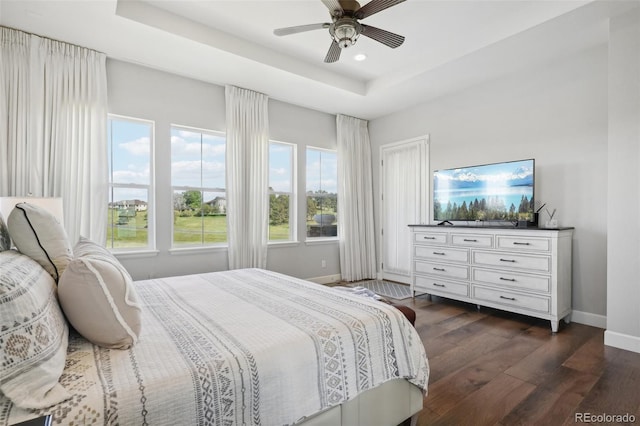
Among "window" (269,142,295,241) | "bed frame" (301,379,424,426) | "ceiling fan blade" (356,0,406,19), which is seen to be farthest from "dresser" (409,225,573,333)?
"ceiling fan blade" (356,0,406,19)

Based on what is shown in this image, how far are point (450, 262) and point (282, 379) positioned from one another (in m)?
3.26

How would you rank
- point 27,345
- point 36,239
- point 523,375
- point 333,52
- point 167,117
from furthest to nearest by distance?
point 167,117 → point 333,52 → point 523,375 → point 36,239 → point 27,345

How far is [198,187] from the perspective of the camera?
416 cm

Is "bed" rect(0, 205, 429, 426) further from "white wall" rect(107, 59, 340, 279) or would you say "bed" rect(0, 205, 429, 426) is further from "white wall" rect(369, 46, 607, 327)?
"white wall" rect(369, 46, 607, 327)

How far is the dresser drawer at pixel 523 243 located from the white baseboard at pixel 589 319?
2.89ft

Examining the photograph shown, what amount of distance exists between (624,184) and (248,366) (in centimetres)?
333

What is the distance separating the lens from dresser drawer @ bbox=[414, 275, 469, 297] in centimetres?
382

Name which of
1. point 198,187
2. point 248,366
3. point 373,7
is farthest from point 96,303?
point 198,187

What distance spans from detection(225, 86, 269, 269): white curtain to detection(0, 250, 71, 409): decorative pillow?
314cm

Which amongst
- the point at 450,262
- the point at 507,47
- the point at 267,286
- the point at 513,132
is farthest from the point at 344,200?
the point at 267,286

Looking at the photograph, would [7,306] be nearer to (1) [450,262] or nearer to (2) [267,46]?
(2) [267,46]

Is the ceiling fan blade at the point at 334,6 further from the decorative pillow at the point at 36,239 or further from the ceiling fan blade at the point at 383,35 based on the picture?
the decorative pillow at the point at 36,239

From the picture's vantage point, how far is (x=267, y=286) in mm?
2195

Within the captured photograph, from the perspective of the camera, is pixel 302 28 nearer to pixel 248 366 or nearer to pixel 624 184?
pixel 248 366
